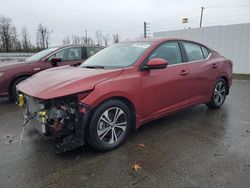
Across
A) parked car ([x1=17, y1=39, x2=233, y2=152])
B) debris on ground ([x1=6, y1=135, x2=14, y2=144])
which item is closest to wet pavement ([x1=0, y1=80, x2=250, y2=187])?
debris on ground ([x1=6, y1=135, x2=14, y2=144])

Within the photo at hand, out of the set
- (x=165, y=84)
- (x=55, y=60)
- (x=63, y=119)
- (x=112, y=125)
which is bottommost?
(x=112, y=125)

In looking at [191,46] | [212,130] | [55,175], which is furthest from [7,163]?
[191,46]

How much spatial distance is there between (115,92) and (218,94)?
3.01 m

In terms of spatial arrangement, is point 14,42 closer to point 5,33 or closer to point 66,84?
point 5,33

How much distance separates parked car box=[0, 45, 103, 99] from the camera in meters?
5.42

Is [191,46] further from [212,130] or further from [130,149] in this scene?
[130,149]

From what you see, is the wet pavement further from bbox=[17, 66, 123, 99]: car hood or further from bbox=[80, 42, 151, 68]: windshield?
bbox=[80, 42, 151, 68]: windshield

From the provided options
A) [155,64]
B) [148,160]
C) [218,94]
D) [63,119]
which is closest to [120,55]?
[155,64]

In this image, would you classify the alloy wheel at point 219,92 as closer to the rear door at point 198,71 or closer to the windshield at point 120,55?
the rear door at point 198,71

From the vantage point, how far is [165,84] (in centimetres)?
347

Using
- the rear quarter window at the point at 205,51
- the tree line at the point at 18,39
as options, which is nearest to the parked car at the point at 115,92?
the rear quarter window at the point at 205,51

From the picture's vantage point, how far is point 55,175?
241 centimetres

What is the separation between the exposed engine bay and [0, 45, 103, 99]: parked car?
2480 millimetres

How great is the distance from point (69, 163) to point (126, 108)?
1.08 metres
